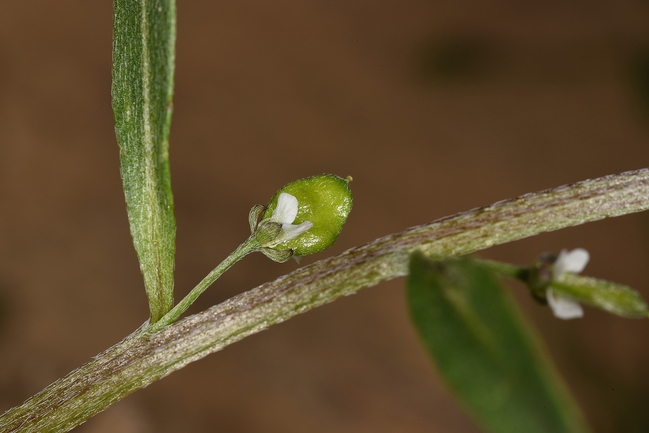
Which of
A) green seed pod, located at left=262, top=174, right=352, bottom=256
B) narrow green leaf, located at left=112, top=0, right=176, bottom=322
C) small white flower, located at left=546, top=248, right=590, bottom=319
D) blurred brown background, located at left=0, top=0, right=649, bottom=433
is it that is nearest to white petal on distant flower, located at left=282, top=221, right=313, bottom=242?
green seed pod, located at left=262, top=174, right=352, bottom=256

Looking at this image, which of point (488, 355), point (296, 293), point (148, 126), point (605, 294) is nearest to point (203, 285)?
point (296, 293)

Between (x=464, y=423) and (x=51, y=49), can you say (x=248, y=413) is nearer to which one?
(x=464, y=423)

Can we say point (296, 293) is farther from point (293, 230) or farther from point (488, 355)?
point (488, 355)

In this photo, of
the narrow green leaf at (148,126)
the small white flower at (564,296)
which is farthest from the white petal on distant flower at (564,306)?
the narrow green leaf at (148,126)

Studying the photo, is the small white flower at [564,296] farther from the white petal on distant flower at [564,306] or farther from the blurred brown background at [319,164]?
the blurred brown background at [319,164]

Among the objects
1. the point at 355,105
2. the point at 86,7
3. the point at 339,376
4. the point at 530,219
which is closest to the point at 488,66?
the point at 355,105

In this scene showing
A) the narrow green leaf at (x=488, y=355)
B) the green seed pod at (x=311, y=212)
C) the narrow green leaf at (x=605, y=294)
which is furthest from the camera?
the green seed pod at (x=311, y=212)

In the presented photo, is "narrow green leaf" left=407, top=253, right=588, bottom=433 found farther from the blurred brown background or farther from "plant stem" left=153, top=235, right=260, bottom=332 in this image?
the blurred brown background
